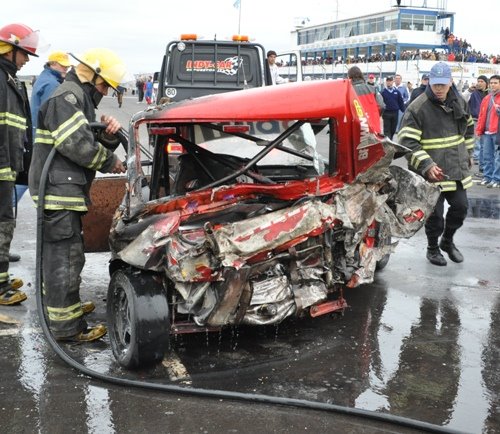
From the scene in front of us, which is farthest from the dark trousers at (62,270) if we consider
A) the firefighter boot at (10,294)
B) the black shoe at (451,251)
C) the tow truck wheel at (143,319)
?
the black shoe at (451,251)

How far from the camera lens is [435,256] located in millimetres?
→ 6664

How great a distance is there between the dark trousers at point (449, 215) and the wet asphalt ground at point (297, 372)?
0.98 metres

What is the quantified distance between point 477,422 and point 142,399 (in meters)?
1.80

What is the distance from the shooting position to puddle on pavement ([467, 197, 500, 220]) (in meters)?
9.15

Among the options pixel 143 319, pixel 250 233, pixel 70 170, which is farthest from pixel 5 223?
pixel 250 233

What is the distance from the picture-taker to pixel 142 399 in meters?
3.67

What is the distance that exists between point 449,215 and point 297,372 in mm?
3244

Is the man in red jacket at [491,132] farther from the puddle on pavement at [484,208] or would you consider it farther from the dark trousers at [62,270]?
the dark trousers at [62,270]

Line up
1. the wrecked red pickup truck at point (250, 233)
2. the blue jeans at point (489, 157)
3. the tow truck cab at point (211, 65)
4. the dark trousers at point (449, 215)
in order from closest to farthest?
the wrecked red pickup truck at point (250, 233) → the dark trousers at point (449, 215) → the tow truck cab at point (211, 65) → the blue jeans at point (489, 157)

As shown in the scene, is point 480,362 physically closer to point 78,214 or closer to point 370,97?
point 370,97

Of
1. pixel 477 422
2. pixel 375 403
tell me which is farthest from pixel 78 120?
pixel 477 422

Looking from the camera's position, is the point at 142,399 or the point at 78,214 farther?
the point at 78,214

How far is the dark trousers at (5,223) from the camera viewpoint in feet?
17.7

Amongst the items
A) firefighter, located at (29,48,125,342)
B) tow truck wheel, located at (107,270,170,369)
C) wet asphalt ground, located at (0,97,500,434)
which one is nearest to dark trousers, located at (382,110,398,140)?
wet asphalt ground, located at (0,97,500,434)
